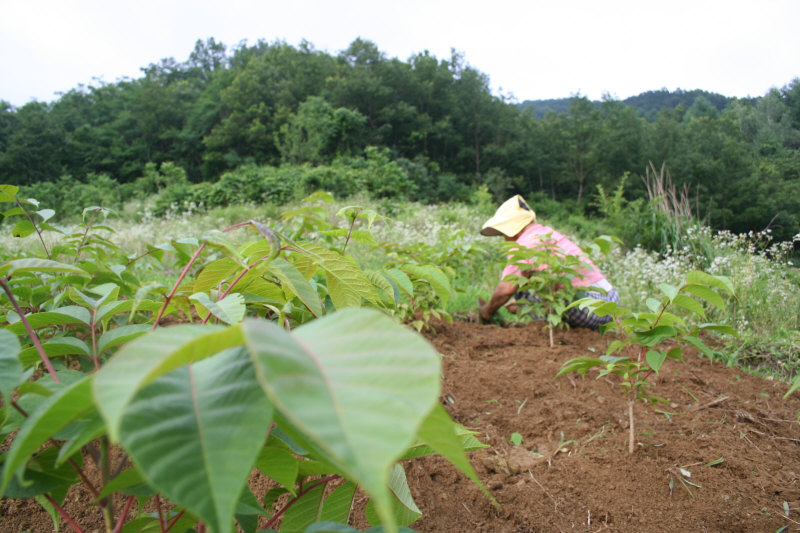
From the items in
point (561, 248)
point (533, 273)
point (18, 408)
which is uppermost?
point (18, 408)

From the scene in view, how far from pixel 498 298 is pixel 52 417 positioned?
3.51m

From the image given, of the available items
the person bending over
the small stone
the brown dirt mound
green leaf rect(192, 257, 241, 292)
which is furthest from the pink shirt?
green leaf rect(192, 257, 241, 292)

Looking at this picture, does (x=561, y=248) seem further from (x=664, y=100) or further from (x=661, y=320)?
Result: (x=664, y=100)

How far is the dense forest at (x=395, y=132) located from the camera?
2856 centimetres

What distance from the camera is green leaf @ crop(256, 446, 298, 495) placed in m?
0.54

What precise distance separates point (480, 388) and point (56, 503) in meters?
1.86

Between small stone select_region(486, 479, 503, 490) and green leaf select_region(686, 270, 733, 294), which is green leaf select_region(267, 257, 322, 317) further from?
small stone select_region(486, 479, 503, 490)

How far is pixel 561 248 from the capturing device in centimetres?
318

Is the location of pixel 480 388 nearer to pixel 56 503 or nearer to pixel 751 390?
pixel 751 390

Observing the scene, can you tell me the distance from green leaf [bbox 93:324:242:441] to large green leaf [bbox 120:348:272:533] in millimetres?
34

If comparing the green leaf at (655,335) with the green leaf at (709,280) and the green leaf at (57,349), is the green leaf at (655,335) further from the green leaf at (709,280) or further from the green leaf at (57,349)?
the green leaf at (57,349)

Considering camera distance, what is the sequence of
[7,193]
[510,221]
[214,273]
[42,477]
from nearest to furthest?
1. [42,477]
2. [214,273]
3. [7,193]
4. [510,221]

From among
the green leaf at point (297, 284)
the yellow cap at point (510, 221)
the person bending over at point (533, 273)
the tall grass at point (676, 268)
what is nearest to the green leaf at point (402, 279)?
the green leaf at point (297, 284)

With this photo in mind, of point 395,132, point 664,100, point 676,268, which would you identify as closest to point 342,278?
point 676,268
